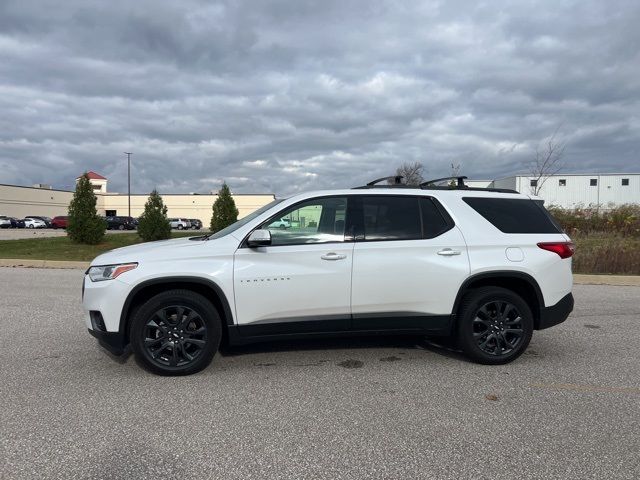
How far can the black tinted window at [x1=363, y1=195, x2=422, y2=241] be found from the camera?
15.8 ft

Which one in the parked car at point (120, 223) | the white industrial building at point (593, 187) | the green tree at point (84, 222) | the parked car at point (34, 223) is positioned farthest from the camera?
the white industrial building at point (593, 187)

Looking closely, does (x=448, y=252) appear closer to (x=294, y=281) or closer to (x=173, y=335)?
(x=294, y=281)

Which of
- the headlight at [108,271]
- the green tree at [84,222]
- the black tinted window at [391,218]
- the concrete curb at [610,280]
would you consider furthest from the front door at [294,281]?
the green tree at [84,222]

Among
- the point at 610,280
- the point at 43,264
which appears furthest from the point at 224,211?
the point at 610,280

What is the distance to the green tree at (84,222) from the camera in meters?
20.7

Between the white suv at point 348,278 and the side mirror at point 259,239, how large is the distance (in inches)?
0.4

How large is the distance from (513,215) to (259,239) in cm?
271

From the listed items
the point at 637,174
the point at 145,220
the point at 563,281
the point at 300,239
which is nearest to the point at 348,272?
the point at 300,239

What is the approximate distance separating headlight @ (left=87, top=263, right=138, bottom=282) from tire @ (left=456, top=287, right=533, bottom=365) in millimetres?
3230

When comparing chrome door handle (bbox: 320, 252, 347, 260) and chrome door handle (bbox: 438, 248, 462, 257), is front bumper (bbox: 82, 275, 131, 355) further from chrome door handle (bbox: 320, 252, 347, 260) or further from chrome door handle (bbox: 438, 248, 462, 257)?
chrome door handle (bbox: 438, 248, 462, 257)

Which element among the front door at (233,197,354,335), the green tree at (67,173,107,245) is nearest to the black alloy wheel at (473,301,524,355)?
the front door at (233,197,354,335)

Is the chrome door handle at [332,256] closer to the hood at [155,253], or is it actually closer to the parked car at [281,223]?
the parked car at [281,223]

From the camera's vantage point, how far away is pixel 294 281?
4.55 metres

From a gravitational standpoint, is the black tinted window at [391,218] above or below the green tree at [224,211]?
below
